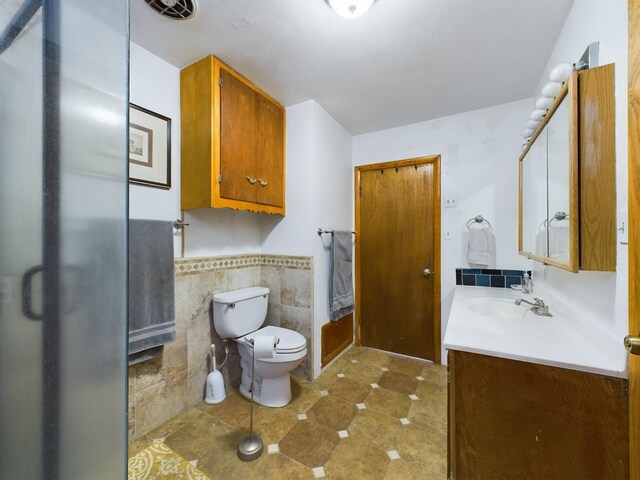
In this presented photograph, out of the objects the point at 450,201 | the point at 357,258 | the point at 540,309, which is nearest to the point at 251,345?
the point at 357,258

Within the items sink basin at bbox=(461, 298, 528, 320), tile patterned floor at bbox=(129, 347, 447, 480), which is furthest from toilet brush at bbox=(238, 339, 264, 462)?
sink basin at bbox=(461, 298, 528, 320)

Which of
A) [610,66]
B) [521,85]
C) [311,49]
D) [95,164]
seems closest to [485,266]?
[521,85]

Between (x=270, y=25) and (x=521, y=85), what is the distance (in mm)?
1781

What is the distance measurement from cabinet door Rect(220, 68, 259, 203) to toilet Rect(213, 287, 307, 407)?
0.72 meters

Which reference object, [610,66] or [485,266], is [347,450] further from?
[610,66]

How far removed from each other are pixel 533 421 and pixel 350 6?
5.71 ft

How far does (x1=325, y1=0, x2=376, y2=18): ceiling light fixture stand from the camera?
1.09 m

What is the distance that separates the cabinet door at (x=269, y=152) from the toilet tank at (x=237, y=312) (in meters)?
0.71

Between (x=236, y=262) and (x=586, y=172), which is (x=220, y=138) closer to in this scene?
(x=236, y=262)

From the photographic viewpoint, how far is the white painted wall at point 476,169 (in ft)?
6.66

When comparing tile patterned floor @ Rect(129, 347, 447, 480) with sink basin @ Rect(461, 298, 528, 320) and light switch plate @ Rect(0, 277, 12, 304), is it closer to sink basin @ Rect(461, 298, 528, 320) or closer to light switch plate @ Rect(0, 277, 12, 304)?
sink basin @ Rect(461, 298, 528, 320)

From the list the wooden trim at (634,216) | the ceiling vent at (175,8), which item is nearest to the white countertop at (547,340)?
the wooden trim at (634,216)

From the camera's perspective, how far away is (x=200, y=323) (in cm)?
173

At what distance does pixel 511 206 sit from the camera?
204cm
